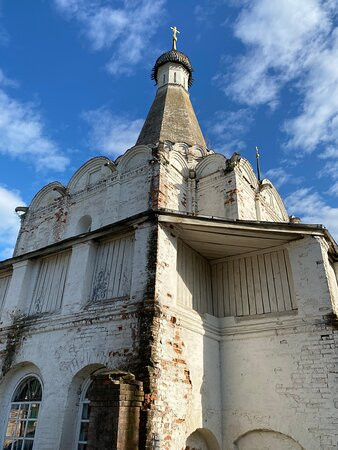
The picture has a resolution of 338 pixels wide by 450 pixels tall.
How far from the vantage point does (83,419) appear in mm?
7531

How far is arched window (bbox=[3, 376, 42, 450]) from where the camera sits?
812 cm

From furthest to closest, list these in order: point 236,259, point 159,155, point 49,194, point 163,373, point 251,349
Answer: point 49,194 → point 159,155 → point 236,259 → point 251,349 → point 163,373

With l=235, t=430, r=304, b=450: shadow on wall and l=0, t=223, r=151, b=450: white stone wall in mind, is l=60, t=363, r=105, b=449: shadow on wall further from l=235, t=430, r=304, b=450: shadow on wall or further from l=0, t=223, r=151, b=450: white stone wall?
l=235, t=430, r=304, b=450: shadow on wall

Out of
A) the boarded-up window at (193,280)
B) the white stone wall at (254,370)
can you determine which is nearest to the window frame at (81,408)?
the white stone wall at (254,370)

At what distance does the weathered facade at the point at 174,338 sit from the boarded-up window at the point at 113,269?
0.03 m

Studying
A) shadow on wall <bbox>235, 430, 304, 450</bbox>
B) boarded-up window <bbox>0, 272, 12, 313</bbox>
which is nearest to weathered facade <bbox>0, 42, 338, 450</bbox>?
shadow on wall <bbox>235, 430, 304, 450</bbox>

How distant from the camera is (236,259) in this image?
9305 mm

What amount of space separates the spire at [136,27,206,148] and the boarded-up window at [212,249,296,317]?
7.02m

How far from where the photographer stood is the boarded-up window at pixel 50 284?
929 cm

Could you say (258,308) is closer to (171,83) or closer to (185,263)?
(185,263)

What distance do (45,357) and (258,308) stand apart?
4.92 m

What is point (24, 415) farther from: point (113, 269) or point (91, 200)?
point (91, 200)

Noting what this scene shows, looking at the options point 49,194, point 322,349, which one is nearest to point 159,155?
point 49,194

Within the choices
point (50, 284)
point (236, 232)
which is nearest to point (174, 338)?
point (236, 232)
